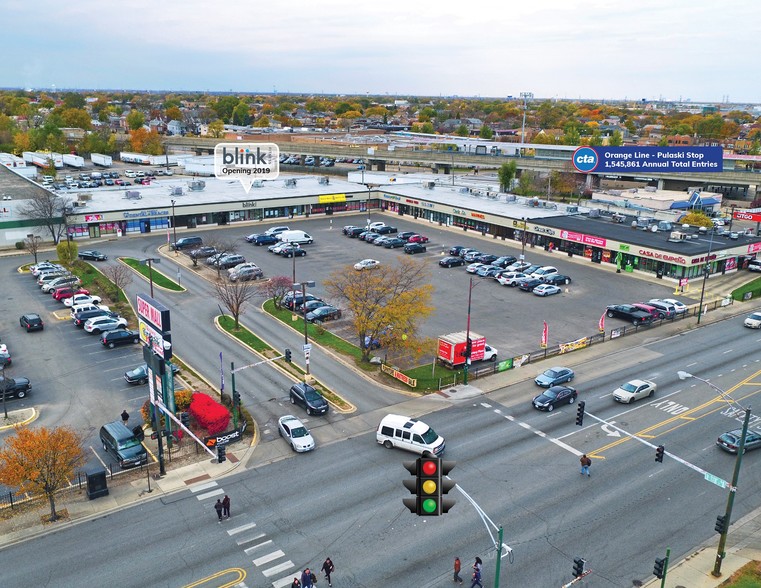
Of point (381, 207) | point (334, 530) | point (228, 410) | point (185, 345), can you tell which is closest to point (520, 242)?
point (381, 207)

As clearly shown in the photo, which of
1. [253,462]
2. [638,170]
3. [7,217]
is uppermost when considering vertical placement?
[638,170]

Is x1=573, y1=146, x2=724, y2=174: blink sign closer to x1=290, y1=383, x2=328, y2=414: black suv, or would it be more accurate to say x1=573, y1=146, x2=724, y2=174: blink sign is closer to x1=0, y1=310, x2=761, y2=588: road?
x1=0, y1=310, x2=761, y2=588: road

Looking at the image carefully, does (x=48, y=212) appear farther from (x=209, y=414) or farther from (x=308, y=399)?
(x=308, y=399)

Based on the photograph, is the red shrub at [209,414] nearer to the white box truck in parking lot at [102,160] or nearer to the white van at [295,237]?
the white van at [295,237]

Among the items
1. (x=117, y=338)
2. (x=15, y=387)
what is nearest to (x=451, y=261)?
(x=117, y=338)

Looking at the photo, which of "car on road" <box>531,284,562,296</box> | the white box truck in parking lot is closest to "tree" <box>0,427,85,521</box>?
"car on road" <box>531,284,562,296</box>

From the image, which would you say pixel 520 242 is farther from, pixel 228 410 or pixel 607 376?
pixel 228 410
